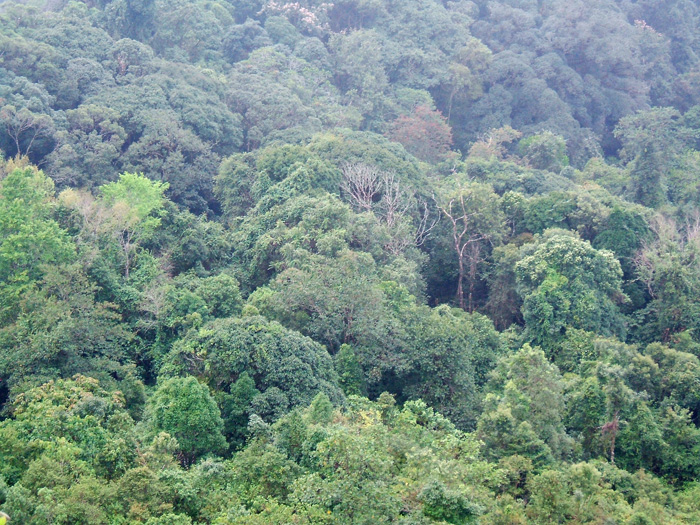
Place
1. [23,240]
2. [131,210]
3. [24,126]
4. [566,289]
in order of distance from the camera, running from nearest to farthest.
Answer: [23,240]
[566,289]
[131,210]
[24,126]

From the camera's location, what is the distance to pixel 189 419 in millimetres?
14469

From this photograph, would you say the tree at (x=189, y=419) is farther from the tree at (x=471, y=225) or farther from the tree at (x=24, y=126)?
the tree at (x=24, y=126)

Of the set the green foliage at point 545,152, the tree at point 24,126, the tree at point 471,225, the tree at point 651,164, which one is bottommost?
the tree at point 24,126

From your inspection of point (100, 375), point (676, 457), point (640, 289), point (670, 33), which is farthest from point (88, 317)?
point (670, 33)

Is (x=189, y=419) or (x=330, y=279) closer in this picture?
(x=189, y=419)

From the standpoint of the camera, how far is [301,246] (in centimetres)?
2259

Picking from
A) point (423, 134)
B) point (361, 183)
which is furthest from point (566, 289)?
point (423, 134)

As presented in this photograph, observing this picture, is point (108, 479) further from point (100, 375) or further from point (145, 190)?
point (145, 190)

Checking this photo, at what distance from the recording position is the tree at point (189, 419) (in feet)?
47.6

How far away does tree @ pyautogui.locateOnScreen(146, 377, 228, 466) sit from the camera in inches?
571

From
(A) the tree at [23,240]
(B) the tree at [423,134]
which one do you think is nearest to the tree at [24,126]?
(A) the tree at [23,240]

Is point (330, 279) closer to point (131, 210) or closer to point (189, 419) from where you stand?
point (189, 419)

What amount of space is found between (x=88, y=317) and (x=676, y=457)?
14564 mm

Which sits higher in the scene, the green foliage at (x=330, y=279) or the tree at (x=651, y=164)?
the tree at (x=651, y=164)
